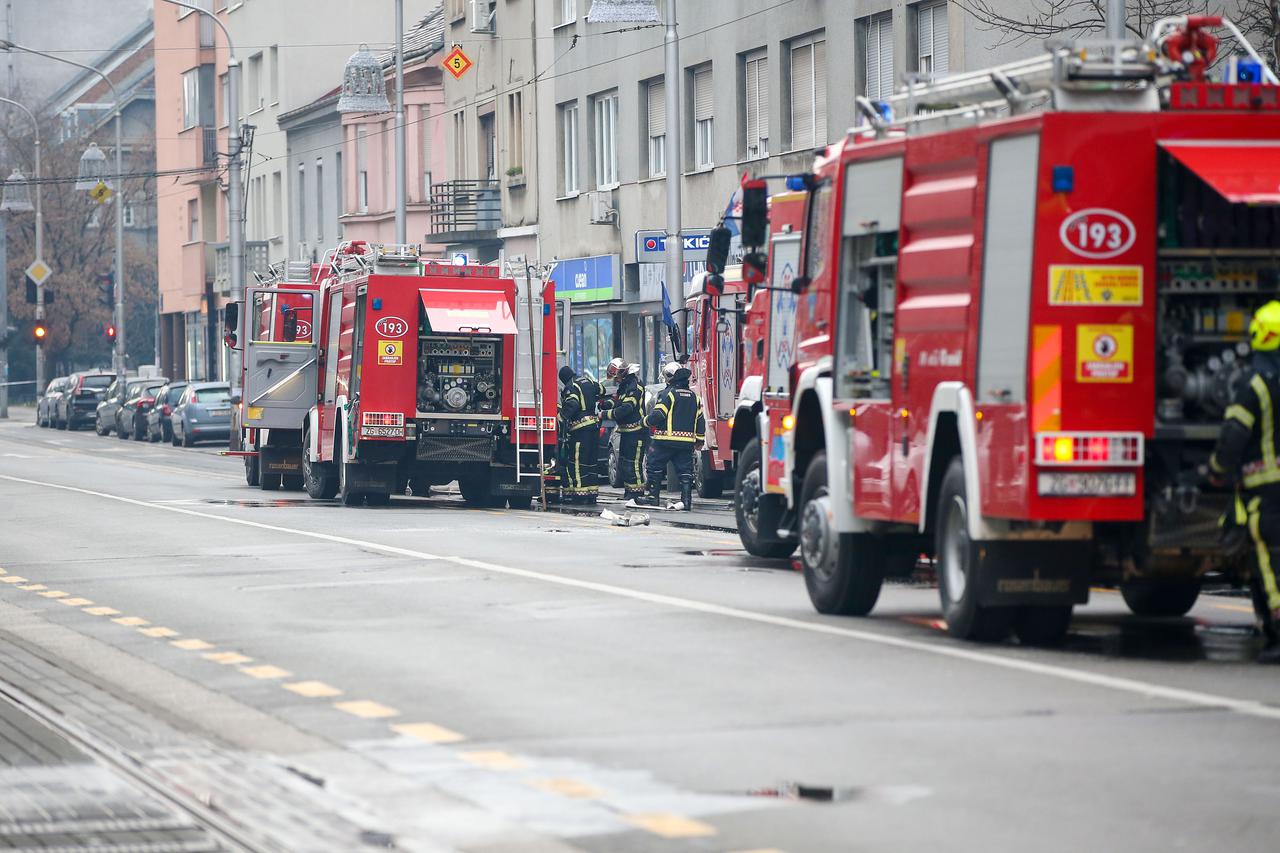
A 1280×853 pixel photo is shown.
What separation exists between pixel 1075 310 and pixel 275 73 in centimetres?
6032

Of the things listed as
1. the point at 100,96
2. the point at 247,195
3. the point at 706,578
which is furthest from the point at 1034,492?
the point at 100,96

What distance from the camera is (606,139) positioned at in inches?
1795

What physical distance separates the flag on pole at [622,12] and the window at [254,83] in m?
41.1

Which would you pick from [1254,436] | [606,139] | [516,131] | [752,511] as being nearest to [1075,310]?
[1254,436]

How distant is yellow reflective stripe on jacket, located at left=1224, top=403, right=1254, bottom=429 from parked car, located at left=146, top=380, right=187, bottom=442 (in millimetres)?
46539

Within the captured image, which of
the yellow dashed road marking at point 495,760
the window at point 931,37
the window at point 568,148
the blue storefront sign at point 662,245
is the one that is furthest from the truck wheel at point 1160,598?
the window at point 568,148

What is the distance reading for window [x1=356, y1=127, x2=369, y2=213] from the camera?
59656 millimetres

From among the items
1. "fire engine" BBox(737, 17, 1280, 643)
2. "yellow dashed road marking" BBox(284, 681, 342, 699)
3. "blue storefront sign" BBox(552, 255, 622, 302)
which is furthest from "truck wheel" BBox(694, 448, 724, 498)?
"yellow dashed road marking" BBox(284, 681, 342, 699)

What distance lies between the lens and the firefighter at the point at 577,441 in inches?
1143

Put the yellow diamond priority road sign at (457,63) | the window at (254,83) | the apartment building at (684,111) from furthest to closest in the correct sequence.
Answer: the window at (254,83) → the yellow diamond priority road sign at (457,63) → the apartment building at (684,111)

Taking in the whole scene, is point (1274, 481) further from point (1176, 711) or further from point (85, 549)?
point (85, 549)

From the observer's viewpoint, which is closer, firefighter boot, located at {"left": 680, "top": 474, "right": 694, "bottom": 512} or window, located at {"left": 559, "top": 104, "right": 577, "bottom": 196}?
firefighter boot, located at {"left": 680, "top": 474, "right": 694, "bottom": 512}

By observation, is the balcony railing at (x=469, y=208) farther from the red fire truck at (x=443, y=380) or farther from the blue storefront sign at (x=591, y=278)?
the red fire truck at (x=443, y=380)

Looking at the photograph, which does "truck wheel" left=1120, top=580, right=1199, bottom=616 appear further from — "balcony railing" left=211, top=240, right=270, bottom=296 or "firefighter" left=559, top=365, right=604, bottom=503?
"balcony railing" left=211, top=240, right=270, bottom=296
